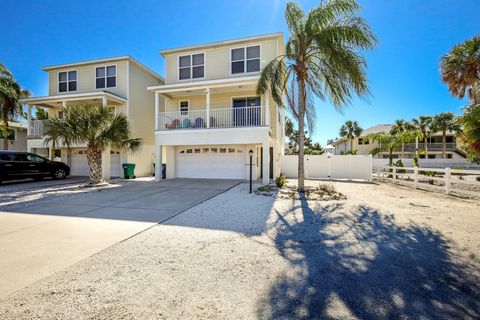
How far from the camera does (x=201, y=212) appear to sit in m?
6.76

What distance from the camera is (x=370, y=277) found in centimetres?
320

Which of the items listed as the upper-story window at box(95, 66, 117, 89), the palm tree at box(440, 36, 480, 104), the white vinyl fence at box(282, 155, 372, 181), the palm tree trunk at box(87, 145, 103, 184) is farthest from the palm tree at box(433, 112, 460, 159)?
the palm tree trunk at box(87, 145, 103, 184)

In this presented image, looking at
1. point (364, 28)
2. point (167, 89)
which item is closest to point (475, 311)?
point (364, 28)

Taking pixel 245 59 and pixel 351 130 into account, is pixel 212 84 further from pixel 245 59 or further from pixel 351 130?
pixel 351 130

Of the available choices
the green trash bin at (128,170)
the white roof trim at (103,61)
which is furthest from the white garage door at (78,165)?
the white roof trim at (103,61)

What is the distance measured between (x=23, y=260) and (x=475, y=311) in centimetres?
602

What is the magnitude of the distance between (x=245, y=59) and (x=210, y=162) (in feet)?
23.8

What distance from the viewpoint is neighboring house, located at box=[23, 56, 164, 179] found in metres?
17.0

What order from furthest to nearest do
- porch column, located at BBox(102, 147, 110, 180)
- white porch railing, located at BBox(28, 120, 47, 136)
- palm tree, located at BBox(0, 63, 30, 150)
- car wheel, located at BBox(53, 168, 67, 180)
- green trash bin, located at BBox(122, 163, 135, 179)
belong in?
palm tree, located at BBox(0, 63, 30, 150), white porch railing, located at BBox(28, 120, 47, 136), green trash bin, located at BBox(122, 163, 135, 179), porch column, located at BBox(102, 147, 110, 180), car wheel, located at BBox(53, 168, 67, 180)

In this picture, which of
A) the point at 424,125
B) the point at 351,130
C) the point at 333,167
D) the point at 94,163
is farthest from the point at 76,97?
the point at 424,125

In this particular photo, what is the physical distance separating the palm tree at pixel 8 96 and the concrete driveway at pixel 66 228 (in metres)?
16.6

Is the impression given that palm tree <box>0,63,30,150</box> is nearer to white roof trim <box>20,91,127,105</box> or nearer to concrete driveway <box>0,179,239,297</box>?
white roof trim <box>20,91,127,105</box>

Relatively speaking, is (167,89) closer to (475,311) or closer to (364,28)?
(364,28)

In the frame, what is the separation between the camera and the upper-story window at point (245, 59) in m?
15.3
